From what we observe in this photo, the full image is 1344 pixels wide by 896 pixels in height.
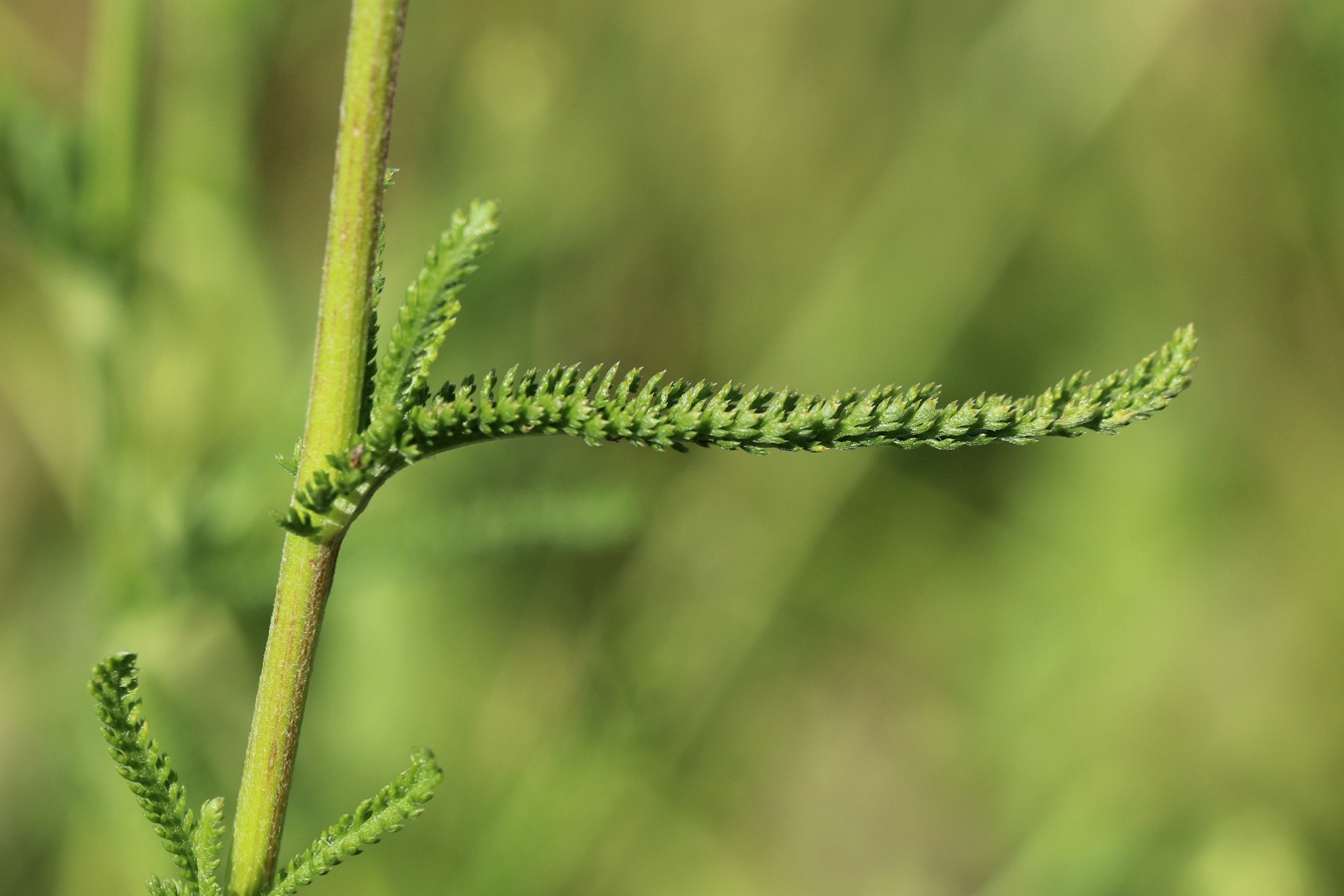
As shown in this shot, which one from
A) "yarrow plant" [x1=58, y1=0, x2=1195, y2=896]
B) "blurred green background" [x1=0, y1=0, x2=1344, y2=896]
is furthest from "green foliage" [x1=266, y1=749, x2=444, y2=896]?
"blurred green background" [x1=0, y1=0, x2=1344, y2=896]

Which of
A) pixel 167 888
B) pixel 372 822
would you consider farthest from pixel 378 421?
pixel 167 888

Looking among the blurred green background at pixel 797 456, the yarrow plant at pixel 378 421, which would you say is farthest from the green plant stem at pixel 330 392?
the blurred green background at pixel 797 456

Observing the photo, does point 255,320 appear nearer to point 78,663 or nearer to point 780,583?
point 78,663

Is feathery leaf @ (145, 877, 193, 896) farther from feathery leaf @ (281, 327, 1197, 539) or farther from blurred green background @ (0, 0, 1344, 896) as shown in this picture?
blurred green background @ (0, 0, 1344, 896)

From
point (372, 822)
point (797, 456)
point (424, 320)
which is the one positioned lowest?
point (372, 822)

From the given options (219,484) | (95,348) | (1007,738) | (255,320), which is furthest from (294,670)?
(1007,738)

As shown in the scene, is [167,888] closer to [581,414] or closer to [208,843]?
[208,843]
